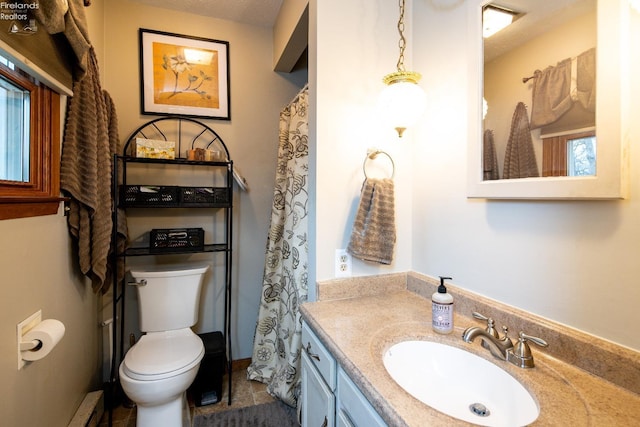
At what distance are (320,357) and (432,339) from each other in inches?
16.0

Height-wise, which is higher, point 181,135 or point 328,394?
point 181,135

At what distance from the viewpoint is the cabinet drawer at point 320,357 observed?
0.96 metres

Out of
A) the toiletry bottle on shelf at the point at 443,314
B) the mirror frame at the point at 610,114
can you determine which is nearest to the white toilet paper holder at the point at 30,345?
the toiletry bottle on shelf at the point at 443,314

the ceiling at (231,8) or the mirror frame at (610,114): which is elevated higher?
the ceiling at (231,8)

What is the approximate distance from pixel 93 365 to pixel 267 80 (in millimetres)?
2260

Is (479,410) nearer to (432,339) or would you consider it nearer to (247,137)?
(432,339)

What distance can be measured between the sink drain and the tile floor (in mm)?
1463

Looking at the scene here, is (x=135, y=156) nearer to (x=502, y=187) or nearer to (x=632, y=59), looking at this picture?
(x=502, y=187)

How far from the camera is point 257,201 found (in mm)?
2271

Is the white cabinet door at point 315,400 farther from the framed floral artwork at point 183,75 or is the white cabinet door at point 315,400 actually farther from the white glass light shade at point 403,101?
the framed floral artwork at point 183,75

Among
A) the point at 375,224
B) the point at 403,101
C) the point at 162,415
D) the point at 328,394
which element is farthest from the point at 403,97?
the point at 162,415

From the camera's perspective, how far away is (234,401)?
1874 mm

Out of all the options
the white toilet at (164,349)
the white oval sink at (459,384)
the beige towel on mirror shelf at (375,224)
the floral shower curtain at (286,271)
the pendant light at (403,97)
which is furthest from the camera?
the floral shower curtain at (286,271)

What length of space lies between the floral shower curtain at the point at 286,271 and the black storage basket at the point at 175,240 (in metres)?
Answer: 0.48
